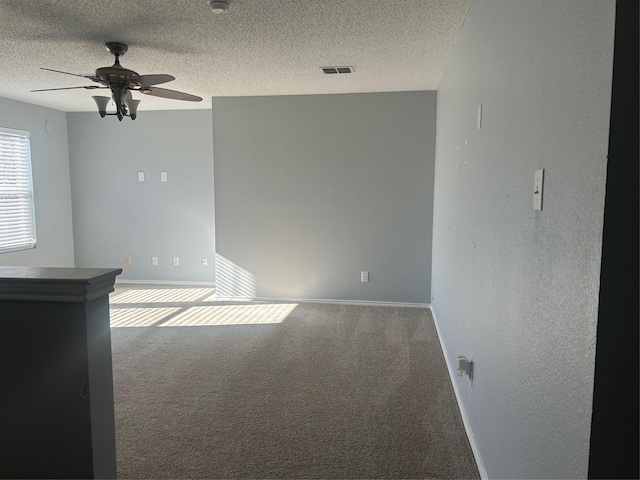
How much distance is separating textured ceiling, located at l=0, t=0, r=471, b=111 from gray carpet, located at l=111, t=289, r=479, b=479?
2358 mm

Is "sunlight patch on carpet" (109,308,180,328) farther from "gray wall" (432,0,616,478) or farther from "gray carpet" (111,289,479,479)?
"gray wall" (432,0,616,478)

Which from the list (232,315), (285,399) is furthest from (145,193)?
(285,399)

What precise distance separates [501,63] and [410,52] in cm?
183

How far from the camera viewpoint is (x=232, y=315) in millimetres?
4777

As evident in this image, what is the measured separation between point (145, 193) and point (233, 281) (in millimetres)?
1949

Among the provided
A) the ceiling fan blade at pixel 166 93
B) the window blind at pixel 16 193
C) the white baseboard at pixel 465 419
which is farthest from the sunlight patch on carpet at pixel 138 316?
the white baseboard at pixel 465 419

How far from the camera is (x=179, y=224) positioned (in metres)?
6.26

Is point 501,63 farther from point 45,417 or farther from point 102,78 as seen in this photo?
point 102,78

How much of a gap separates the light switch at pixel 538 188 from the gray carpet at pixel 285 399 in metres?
1.42

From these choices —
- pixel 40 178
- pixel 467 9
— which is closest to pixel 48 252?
pixel 40 178

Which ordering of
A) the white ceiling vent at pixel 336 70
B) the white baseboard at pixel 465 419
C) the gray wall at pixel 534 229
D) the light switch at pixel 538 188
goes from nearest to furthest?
the gray wall at pixel 534 229 < the light switch at pixel 538 188 < the white baseboard at pixel 465 419 < the white ceiling vent at pixel 336 70

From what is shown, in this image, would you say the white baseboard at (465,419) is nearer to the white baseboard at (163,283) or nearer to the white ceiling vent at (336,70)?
the white ceiling vent at (336,70)

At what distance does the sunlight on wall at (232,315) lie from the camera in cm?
451

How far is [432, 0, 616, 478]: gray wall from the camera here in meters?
0.96
